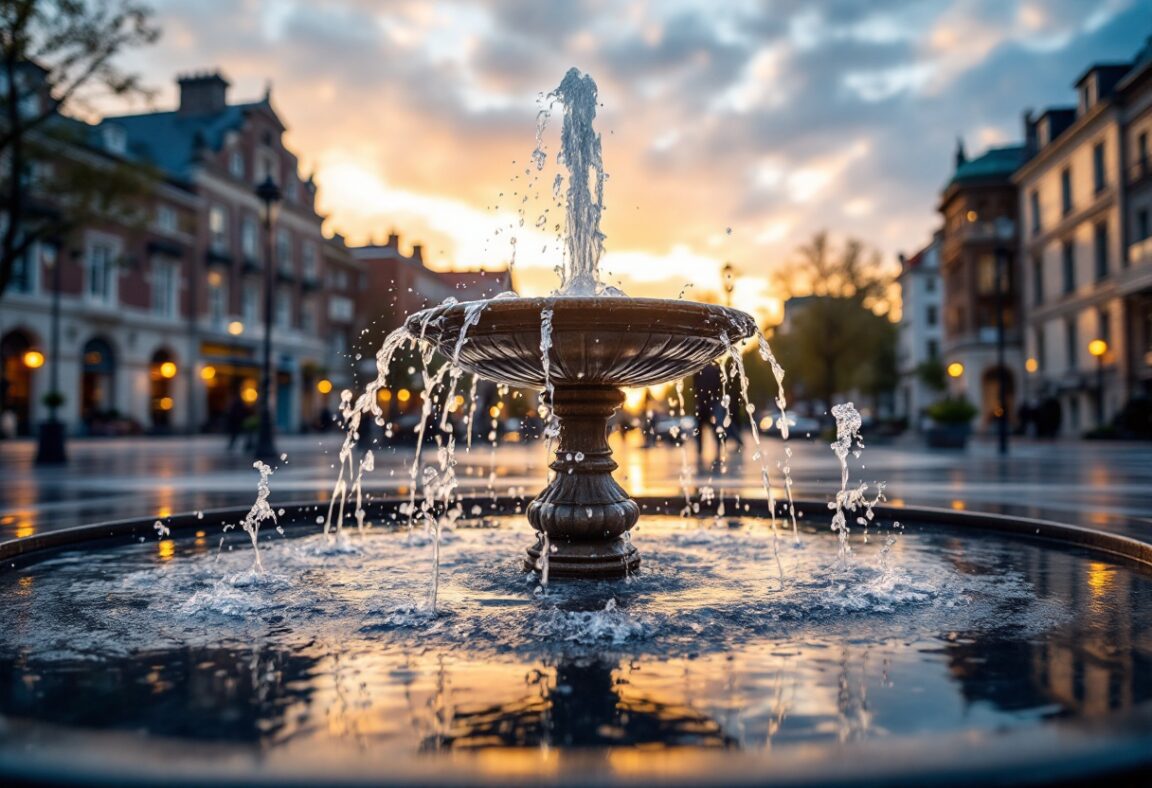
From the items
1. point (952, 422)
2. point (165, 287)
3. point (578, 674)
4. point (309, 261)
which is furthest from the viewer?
point (309, 261)

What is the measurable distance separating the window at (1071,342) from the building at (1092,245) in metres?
0.05

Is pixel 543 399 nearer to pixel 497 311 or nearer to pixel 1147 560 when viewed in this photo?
pixel 497 311

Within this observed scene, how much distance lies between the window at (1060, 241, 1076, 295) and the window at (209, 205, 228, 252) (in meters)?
40.4

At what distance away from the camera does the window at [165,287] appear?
3828 cm

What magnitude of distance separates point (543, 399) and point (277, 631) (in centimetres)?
240

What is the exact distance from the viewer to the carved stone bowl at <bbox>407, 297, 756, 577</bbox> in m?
4.57

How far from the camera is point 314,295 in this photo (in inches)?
2025

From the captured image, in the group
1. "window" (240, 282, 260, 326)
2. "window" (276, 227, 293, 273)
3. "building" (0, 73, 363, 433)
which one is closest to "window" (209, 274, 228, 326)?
"building" (0, 73, 363, 433)

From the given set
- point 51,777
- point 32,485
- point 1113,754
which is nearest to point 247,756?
point 51,777

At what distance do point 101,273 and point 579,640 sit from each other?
3807cm

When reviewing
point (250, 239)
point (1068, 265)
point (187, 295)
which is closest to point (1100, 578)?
point (1068, 265)

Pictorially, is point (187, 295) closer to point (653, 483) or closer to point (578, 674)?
point (653, 483)

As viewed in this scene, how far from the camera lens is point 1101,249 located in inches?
1362

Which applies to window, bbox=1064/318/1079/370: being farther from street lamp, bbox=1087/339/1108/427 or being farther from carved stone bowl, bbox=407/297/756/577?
carved stone bowl, bbox=407/297/756/577
